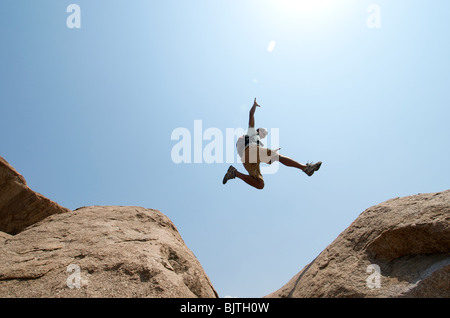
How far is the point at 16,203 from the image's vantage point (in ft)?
33.1

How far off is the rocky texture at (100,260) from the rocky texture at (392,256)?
6.86 ft

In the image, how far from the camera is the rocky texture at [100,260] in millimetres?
4238

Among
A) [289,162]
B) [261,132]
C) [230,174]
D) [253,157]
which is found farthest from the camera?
[261,132]

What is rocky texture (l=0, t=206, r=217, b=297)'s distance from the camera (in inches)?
167

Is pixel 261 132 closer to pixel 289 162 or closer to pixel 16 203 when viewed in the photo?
pixel 289 162

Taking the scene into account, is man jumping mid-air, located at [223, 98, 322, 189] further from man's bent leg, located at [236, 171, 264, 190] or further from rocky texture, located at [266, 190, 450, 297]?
rocky texture, located at [266, 190, 450, 297]

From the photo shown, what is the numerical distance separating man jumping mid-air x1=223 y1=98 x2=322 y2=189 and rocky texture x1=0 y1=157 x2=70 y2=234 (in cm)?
631

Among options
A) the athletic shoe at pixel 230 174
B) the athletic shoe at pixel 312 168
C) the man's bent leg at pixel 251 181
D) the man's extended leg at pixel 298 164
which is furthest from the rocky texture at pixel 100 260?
the athletic shoe at pixel 312 168

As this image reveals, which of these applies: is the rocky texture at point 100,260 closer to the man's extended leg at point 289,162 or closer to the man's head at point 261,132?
the man's extended leg at point 289,162

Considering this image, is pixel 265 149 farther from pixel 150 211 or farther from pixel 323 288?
pixel 323 288

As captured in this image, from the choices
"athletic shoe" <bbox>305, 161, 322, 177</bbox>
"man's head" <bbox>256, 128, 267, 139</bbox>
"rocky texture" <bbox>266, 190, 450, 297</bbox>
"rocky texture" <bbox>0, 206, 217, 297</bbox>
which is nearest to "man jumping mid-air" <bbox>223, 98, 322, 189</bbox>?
"man's head" <bbox>256, 128, 267, 139</bbox>

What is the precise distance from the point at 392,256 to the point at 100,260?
464 cm

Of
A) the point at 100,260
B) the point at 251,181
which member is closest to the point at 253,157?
the point at 251,181
